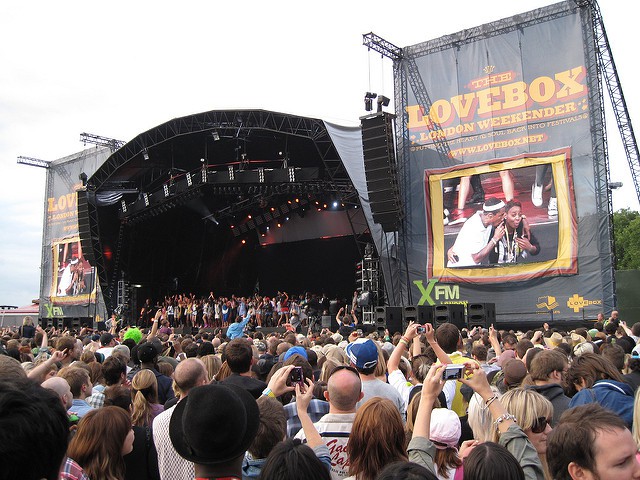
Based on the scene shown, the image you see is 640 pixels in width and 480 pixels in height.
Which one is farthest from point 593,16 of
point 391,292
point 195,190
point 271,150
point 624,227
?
point 624,227

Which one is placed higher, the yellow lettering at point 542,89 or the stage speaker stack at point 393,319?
the yellow lettering at point 542,89

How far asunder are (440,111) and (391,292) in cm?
566

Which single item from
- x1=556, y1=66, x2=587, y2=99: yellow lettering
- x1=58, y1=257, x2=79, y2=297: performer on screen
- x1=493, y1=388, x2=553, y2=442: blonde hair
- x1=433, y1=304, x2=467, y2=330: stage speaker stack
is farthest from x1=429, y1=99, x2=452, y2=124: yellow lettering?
x1=58, y1=257, x2=79, y2=297: performer on screen

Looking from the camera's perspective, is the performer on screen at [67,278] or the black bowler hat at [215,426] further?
the performer on screen at [67,278]

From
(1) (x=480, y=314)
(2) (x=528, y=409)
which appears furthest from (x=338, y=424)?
(1) (x=480, y=314)

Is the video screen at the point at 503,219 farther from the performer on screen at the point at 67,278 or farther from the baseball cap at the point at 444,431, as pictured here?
the performer on screen at the point at 67,278

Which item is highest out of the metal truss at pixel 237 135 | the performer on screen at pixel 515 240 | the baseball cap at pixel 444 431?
the metal truss at pixel 237 135

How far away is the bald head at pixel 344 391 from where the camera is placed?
9.12ft

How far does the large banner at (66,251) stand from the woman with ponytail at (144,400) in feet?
75.5

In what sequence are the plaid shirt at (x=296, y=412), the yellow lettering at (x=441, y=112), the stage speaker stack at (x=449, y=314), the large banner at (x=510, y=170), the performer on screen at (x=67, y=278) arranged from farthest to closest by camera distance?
the performer on screen at (x=67, y=278)
the yellow lettering at (x=441, y=112)
the large banner at (x=510, y=170)
the stage speaker stack at (x=449, y=314)
the plaid shirt at (x=296, y=412)

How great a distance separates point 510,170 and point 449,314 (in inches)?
213

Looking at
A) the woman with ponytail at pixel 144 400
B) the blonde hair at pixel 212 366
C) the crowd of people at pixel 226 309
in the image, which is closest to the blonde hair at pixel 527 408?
the woman with ponytail at pixel 144 400

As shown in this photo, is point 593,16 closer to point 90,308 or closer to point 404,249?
point 404,249

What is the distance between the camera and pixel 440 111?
17781 millimetres
